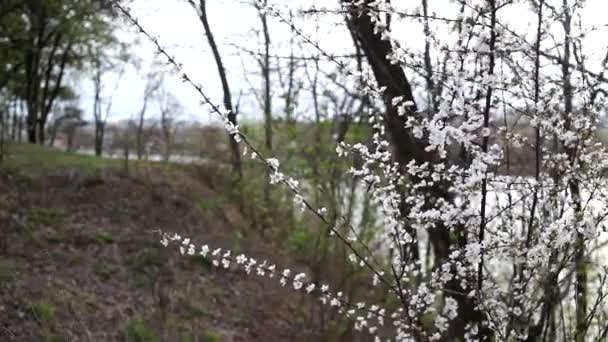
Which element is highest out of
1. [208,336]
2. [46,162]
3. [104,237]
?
[46,162]

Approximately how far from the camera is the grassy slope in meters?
6.11

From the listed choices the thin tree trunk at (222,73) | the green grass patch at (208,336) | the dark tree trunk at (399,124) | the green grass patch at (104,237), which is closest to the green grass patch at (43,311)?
the green grass patch at (208,336)

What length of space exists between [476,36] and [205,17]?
8.78 meters

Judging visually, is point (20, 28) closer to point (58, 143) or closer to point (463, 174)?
point (58, 143)

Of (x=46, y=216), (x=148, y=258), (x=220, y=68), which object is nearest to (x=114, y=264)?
(x=148, y=258)

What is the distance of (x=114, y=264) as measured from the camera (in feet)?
26.1

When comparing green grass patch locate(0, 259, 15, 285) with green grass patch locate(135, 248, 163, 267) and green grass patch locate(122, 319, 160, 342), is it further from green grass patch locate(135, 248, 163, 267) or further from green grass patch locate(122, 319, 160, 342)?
green grass patch locate(135, 248, 163, 267)

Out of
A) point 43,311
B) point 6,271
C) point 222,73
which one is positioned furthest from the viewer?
point 222,73

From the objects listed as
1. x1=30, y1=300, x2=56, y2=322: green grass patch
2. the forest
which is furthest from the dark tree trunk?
x1=30, y1=300, x2=56, y2=322: green grass patch

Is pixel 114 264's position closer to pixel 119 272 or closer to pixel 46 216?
pixel 119 272

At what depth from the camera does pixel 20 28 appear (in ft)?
44.2

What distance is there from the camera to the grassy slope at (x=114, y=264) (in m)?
6.11

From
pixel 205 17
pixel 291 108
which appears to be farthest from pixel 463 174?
pixel 205 17

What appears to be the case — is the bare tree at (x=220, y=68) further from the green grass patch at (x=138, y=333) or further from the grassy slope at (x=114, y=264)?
the green grass patch at (x=138, y=333)
